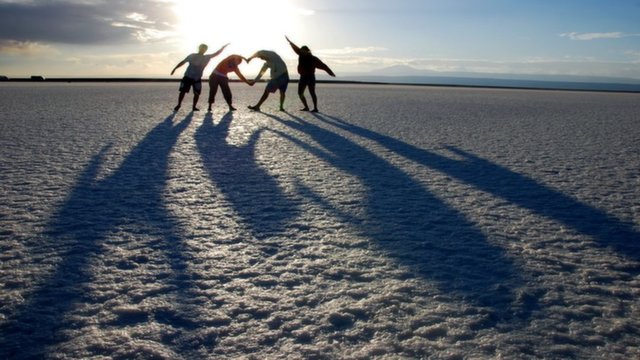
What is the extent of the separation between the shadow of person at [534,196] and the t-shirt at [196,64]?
520 centimetres

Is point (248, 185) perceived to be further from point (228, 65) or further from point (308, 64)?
point (308, 64)

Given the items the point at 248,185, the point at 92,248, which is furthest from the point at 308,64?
the point at 92,248

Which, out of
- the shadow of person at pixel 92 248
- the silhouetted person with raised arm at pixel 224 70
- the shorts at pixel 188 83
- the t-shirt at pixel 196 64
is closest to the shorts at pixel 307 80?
the silhouetted person with raised arm at pixel 224 70

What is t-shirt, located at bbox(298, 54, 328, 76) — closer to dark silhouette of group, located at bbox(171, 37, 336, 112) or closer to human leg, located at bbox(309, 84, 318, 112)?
dark silhouette of group, located at bbox(171, 37, 336, 112)

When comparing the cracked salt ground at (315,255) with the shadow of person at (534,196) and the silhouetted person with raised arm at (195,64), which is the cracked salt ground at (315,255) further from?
the silhouetted person with raised arm at (195,64)

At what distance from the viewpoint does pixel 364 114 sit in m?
13.1

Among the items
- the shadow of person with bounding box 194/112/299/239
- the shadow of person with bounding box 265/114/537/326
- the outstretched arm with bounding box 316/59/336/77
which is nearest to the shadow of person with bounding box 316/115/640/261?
the shadow of person with bounding box 265/114/537/326

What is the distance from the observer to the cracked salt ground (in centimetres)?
210

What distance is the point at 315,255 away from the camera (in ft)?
10.0

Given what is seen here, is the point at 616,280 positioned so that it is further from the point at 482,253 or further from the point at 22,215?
the point at 22,215

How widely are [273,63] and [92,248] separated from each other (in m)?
8.97

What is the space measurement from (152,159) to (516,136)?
20.4 ft

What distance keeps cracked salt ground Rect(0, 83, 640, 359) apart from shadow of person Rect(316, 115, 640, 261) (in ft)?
0.08

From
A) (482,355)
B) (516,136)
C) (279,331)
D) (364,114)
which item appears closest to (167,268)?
(279,331)
